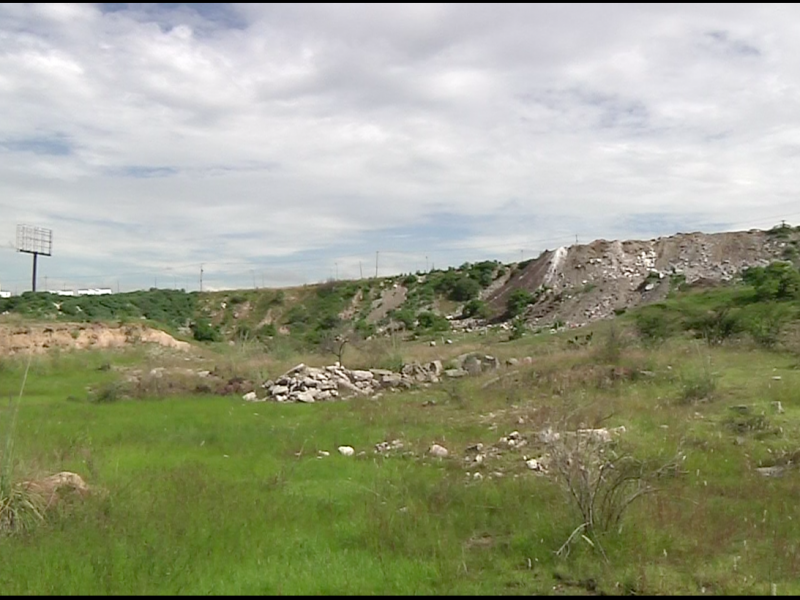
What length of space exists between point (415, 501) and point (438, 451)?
2.90 metres

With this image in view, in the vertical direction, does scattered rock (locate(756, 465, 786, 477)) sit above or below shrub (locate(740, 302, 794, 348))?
below

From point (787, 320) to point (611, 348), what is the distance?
5.68 m

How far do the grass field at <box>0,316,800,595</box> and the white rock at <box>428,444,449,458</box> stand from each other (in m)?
0.17

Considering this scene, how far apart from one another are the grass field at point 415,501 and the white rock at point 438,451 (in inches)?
6.6

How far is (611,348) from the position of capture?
1864 cm

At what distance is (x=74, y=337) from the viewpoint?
35.8 meters

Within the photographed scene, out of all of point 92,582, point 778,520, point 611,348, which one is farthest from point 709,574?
point 611,348

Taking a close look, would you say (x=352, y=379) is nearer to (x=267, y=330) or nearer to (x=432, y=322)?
(x=432, y=322)

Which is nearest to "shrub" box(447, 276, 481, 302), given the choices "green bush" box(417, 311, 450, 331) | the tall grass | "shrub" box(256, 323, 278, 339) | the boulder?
"green bush" box(417, 311, 450, 331)

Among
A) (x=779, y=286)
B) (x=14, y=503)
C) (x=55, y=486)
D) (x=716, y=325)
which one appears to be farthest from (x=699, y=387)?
(x=779, y=286)

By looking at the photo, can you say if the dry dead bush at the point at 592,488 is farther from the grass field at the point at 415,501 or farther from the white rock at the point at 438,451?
the white rock at the point at 438,451

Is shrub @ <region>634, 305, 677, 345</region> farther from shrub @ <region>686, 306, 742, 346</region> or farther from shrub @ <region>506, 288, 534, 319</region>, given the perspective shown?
shrub @ <region>506, 288, 534, 319</region>

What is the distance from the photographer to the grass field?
19.5 feet

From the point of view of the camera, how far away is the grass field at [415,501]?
595 cm
